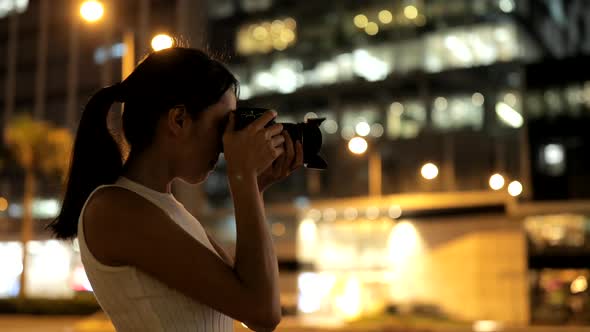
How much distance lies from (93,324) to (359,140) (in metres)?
10.2

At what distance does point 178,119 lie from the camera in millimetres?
1709

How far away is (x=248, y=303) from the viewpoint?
60.7 inches

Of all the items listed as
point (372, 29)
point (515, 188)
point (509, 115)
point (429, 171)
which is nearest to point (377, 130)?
point (429, 171)

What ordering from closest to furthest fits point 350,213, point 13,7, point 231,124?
point 231,124 < point 350,213 < point 13,7

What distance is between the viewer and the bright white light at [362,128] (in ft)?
153

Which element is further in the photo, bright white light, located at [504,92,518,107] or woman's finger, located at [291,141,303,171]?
bright white light, located at [504,92,518,107]

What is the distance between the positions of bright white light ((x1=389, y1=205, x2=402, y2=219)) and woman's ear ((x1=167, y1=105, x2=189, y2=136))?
33.8m

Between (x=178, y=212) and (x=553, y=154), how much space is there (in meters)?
39.3

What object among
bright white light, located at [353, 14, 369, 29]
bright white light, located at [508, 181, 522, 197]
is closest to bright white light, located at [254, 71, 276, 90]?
bright white light, located at [353, 14, 369, 29]

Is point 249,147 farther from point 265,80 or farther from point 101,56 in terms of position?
point 101,56

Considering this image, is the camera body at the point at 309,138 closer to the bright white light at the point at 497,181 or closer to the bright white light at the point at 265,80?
the bright white light at the point at 497,181

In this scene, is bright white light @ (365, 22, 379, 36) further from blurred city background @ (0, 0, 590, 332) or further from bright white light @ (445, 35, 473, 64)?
bright white light @ (445, 35, 473, 64)

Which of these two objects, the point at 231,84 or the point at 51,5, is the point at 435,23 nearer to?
the point at 51,5

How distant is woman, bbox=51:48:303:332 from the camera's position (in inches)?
61.3
